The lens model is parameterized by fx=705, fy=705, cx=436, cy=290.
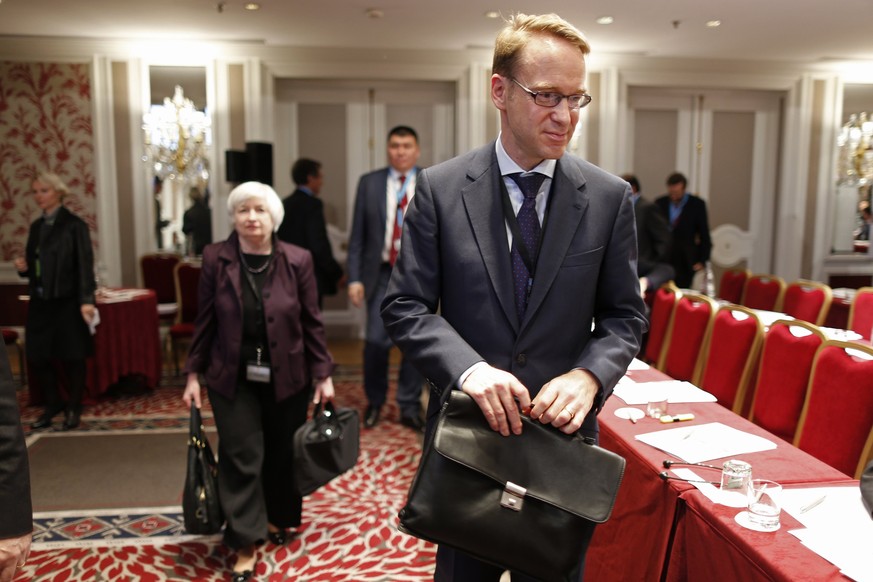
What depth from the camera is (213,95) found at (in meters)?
6.88

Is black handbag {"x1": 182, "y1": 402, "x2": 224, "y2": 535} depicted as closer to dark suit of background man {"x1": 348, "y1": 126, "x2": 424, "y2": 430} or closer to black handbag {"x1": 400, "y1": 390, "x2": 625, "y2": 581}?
black handbag {"x1": 400, "y1": 390, "x2": 625, "y2": 581}

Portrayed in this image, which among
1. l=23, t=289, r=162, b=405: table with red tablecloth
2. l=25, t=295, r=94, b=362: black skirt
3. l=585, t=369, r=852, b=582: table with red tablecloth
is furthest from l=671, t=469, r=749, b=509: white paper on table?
l=23, t=289, r=162, b=405: table with red tablecloth

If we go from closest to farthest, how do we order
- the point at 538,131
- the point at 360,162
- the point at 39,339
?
the point at 538,131 < the point at 39,339 < the point at 360,162

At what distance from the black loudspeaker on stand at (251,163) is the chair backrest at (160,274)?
1.12m

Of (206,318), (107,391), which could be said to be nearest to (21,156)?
(107,391)

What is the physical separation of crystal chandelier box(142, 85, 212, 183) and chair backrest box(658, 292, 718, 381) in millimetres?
4962

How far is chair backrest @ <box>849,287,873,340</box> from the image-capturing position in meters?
4.07

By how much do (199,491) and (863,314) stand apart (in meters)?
3.74

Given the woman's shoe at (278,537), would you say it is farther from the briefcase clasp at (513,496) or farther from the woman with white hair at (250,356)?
the briefcase clasp at (513,496)

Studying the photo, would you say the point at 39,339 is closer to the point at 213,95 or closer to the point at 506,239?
the point at 213,95

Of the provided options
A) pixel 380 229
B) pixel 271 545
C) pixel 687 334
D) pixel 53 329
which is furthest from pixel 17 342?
pixel 687 334

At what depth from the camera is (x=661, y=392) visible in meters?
2.48

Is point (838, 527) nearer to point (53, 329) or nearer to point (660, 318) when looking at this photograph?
point (660, 318)

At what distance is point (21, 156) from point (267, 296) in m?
5.46
